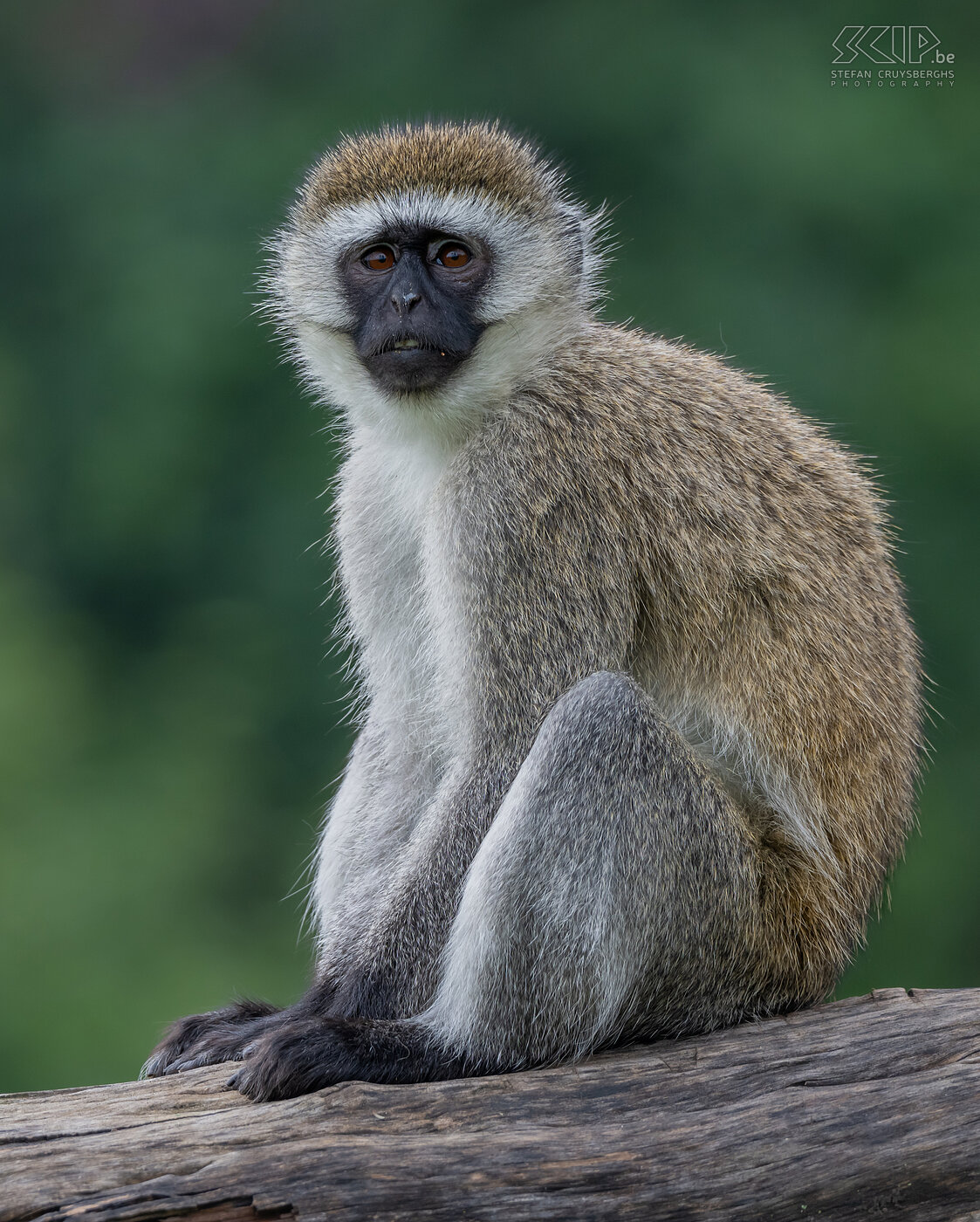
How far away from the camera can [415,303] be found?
5.93m

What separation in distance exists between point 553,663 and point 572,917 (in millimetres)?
945

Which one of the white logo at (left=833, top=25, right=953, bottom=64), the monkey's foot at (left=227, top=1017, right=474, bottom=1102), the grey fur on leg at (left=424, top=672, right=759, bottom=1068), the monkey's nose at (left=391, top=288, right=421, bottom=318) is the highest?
the white logo at (left=833, top=25, right=953, bottom=64)

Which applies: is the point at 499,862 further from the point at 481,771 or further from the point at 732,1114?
the point at 732,1114

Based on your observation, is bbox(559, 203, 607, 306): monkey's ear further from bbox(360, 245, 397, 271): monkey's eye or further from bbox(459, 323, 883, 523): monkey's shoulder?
bbox(360, 245, 397, 271): monkey's eye

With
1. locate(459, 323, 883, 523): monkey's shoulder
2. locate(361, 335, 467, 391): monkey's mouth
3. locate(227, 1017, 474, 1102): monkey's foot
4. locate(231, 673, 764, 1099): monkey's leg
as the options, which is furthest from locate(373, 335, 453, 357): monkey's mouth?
locate(227, 1017, 474, 1102): monkey's foot

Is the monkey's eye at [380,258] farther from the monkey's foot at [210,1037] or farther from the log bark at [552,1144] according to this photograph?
the log bark at [552,1144]

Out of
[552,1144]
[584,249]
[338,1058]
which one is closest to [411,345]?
[584,249]

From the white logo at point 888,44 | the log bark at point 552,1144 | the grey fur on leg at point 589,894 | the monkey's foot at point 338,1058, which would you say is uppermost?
the white logo at point 888,44

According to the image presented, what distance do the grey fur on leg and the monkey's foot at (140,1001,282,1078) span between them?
85 cm

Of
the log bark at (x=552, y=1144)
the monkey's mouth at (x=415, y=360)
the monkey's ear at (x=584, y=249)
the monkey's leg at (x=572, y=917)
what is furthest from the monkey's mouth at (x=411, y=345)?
the log bark at (x=552, y=1144)

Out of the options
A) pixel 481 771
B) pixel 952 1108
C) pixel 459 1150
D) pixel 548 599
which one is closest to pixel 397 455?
pixel 548 599

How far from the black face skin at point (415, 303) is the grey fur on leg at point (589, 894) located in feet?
4.98

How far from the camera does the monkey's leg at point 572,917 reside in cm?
504

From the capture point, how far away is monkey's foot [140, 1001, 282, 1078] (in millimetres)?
5578
